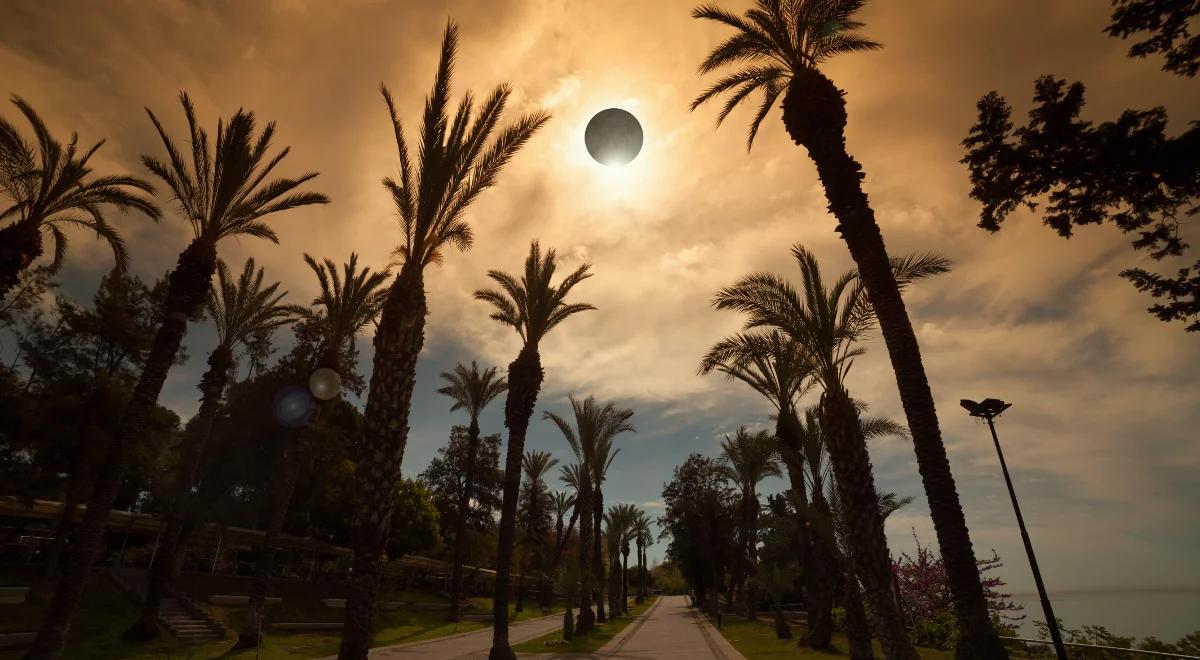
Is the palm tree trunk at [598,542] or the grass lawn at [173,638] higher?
the palm tree trunk at [598,542]

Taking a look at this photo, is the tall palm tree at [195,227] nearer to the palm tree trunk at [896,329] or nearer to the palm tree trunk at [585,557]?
the palm tree trunk at [896,329]

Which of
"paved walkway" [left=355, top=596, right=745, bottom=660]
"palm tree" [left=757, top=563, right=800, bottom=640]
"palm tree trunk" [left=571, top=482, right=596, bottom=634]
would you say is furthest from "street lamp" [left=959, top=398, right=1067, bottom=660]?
"palm tree trunk" [left=571, top=482, right=596, bottom=634]

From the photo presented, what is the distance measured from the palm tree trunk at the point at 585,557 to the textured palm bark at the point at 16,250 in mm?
23530

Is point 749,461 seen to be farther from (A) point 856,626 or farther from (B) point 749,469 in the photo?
(A) point 856,626

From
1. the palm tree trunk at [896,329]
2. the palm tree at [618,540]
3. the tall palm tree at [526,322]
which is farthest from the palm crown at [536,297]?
the palm tree at [618,540]

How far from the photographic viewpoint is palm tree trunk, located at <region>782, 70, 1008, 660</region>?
681 centimetres

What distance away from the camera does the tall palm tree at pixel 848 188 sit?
279 inches

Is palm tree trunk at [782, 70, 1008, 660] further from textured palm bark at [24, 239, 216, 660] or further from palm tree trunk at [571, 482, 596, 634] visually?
palm tree trunk at [571, 482, 596, 634]

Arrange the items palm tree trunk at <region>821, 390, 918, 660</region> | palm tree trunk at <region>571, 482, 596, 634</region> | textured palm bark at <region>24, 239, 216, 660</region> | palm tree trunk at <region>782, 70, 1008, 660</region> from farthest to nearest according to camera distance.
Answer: palm tree trunk at <region>571, 482, 596, 634</region>
palm tree trunk at <region>821, 390, 918, 660</region>
textured palm bark at <region>24, 239, 216, 660</region>
palm tree trunk at <region>782, 70, 1008, 660</region>

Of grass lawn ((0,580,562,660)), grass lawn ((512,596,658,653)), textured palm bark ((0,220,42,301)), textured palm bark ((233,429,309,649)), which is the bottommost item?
grass lawn ((512,596,658,653))

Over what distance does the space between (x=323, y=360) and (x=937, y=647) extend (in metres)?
27.0

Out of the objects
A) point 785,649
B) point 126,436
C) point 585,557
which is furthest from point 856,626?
point 126,436

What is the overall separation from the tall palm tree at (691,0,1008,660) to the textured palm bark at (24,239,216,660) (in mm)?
13058

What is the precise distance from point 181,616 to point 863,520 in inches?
915
